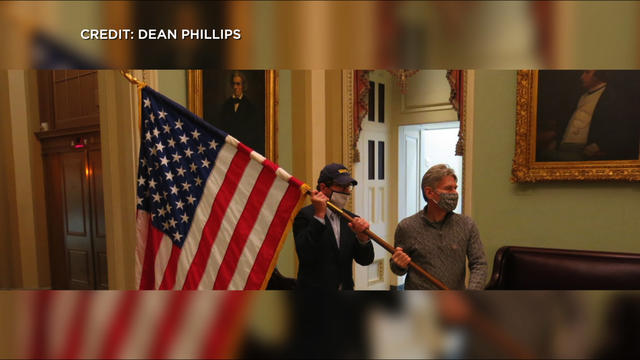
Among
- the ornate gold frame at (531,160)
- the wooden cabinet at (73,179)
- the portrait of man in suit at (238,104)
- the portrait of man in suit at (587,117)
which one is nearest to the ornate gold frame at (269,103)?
the portrait of man in suit at (238,104)

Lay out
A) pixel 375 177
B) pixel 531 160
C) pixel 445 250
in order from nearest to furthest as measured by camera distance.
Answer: pixel 445 250
pixel 531 160
pixel 375 177

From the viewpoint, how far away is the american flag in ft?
5.08

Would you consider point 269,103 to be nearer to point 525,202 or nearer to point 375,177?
point 375,177

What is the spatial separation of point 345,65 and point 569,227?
309cm

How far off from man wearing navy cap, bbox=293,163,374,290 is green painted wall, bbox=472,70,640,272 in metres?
1.66

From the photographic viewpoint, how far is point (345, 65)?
1.72ft

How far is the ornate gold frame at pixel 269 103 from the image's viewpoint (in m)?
3.97

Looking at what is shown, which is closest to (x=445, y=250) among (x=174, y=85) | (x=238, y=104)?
(x=238, y=104)

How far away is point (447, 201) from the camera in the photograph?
1.75 meters

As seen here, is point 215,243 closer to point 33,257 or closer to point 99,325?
point 99,325

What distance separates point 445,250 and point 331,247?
579 mm

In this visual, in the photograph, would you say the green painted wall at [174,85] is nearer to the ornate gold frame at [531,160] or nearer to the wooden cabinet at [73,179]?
the wooden cabinet at [73,179]

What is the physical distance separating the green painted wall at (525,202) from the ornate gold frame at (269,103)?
6.53 ft

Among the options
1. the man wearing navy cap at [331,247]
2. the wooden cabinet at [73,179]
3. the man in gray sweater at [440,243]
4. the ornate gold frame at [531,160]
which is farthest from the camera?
the wooden cabinet at [73,179]
